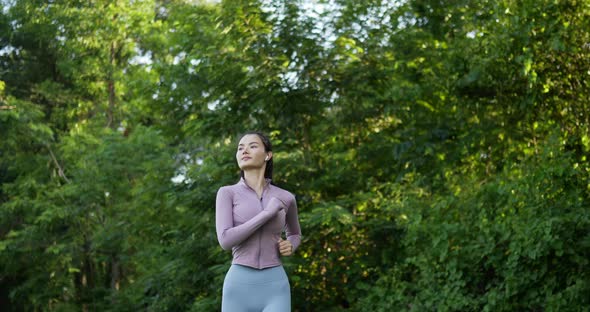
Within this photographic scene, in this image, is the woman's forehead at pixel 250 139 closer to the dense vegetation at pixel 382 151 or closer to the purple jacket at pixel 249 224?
the purple jacket at pixel 249 224

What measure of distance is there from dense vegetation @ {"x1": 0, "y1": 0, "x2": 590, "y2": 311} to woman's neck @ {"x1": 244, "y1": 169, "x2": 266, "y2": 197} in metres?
Answer: 4.05

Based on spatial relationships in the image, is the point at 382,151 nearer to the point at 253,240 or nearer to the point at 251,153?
the point at 251,153

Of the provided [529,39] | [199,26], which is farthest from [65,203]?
[529,39]

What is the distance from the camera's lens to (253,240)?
407 centimetres

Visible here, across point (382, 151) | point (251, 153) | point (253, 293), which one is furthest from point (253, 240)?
point (382, 151)

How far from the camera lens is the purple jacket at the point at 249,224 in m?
3.98

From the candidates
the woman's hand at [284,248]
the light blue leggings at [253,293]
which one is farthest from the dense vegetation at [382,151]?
the light blue leggings at [253,293]

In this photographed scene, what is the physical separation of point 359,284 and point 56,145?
990 cm

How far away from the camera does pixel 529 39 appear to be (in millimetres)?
8930

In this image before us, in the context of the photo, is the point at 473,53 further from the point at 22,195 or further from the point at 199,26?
the point at 22,195

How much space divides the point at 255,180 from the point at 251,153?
14 centimetres

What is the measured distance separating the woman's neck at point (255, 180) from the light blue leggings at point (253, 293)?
420 mm

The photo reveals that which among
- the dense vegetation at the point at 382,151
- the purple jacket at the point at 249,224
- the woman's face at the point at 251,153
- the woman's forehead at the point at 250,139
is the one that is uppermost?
the woman's forehead at the point at 250,139

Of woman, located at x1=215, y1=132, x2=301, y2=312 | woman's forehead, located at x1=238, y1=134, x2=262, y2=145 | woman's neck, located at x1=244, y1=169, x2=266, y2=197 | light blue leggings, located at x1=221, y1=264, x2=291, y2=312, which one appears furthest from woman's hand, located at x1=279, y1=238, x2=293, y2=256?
woman's forehead, located at x1=238, y1=134, x2=262, y2=145
